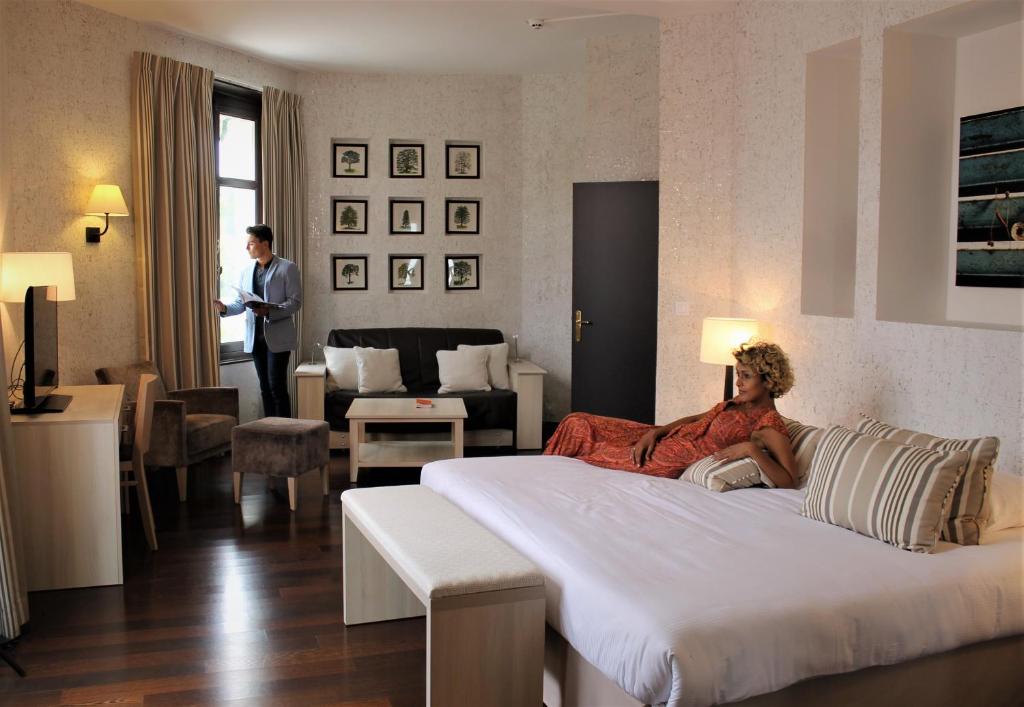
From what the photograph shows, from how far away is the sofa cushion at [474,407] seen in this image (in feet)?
22.6

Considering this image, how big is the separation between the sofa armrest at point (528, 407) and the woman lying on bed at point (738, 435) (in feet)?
9.02

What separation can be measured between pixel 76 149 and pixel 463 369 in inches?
121

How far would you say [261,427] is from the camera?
216 inches

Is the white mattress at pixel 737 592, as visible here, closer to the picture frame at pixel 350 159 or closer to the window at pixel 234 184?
the window at pixel 234 184

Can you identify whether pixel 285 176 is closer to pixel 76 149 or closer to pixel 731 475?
pixel 76 149

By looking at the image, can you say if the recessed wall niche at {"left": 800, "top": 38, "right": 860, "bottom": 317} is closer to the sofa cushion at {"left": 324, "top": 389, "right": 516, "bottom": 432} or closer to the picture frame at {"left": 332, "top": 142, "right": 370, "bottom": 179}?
the sofa cushion at {"left": 324, "top": 389, "right": 516, "bottom": 432}

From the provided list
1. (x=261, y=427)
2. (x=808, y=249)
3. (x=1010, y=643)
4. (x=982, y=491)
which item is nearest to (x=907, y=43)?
(x=808, y=249)

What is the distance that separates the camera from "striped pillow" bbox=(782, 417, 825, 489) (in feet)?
12.6

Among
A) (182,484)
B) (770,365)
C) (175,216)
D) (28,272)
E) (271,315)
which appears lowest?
(182,484)

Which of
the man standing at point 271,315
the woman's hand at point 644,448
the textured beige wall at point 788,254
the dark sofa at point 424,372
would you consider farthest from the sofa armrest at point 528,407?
the woman's hand at point 644,448

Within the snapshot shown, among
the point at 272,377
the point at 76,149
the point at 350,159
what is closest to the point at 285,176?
the point at 350,159

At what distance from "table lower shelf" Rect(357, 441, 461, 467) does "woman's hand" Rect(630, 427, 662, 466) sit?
2122 millimetres

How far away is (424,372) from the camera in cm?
752

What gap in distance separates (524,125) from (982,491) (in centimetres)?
562
